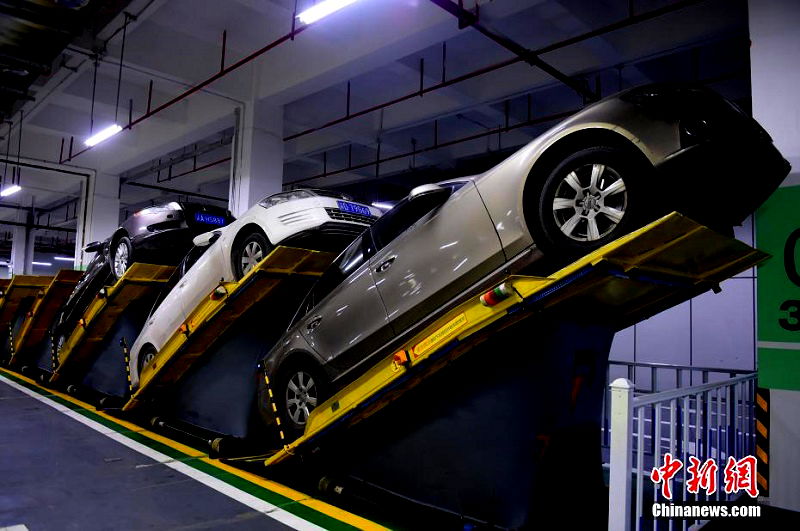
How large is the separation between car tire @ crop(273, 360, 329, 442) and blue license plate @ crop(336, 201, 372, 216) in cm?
158

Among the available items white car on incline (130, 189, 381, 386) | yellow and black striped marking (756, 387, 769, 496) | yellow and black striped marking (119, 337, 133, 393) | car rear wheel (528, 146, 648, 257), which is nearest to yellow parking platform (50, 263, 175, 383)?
yellow and black striped marking (119, 337, 133, 393)

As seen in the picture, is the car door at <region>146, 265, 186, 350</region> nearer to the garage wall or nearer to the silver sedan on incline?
the silver sedan on incline

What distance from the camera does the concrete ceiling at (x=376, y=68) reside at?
7922 millimetres

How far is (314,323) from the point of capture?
4520 mm

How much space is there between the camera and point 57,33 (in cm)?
633

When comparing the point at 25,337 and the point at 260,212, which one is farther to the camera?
the point at 25,337

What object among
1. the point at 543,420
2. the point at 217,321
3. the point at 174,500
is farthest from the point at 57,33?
the point at 543,420

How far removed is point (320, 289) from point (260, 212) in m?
1.15

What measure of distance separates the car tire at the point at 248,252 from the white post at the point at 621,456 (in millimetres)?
3770

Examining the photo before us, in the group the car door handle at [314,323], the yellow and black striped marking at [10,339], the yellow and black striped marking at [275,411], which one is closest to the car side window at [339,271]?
the car door handle at [314,323]

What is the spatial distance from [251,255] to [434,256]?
2548 mm

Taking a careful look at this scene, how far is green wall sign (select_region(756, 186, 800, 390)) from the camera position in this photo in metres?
3.95

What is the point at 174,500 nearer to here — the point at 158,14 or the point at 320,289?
the point at 320,289

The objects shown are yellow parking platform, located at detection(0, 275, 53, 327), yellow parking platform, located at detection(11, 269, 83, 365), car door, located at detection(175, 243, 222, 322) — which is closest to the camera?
car door, located at detection(175, 243, 222, 322)
